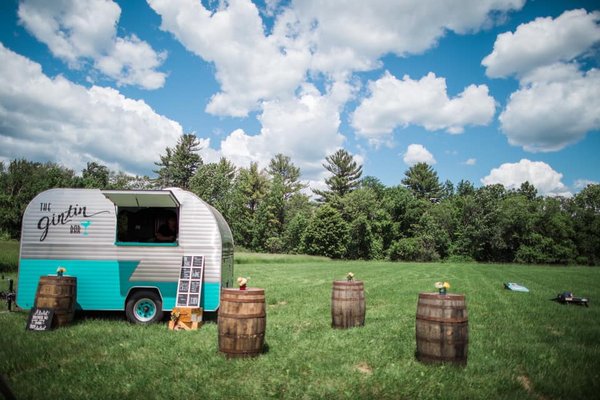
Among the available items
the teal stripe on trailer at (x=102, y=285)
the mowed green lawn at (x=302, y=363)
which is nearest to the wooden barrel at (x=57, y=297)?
the mowed green lawn at (x=302, y=363)

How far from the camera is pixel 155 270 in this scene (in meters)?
10.6

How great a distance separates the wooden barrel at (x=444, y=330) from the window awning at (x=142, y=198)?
7256 millimetres

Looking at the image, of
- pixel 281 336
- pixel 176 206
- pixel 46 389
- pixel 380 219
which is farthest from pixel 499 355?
pixel 380 219

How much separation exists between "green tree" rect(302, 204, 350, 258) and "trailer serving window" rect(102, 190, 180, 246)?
59024mm

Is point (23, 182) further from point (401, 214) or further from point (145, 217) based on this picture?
point (145, 217)

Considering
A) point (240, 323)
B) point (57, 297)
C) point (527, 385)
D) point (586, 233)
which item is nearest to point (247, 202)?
point (586, 233)

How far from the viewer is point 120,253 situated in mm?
10688

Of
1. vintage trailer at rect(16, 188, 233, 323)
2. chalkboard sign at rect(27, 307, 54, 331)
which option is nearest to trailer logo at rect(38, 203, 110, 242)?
vintage trailer at rect(16, 188, 233, 323)

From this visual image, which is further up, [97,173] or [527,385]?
[97,173]

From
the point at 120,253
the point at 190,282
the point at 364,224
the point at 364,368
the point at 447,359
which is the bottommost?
the point at 364,368

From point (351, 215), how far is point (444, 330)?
67.4 metres

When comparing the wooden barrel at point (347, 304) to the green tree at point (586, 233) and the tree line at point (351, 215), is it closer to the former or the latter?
the tree line at point (351, 215)

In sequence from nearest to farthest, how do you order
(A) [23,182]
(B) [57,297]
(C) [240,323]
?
(C) [240,323] < (B) [57,297] < (A) [23,182]

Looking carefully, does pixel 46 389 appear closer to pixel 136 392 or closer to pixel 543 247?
pixel 136 392
